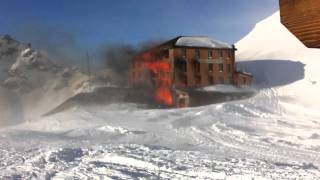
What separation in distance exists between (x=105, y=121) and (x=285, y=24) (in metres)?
27.7

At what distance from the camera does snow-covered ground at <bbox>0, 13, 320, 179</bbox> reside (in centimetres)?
1265

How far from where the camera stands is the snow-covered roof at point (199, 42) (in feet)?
163

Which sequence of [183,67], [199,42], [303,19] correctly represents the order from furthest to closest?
[199,42], [183,67], [303,19]

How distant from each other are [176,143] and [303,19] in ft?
62.4

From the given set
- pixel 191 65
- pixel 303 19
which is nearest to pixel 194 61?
pixel 191 65

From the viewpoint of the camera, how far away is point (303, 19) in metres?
1.49

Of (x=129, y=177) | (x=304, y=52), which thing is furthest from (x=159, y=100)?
(x=304, y=52)

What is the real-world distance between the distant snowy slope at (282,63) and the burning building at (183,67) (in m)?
7.18

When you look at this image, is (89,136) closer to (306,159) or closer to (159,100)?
(306,159)

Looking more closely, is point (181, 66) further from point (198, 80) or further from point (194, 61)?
point (198, 80)

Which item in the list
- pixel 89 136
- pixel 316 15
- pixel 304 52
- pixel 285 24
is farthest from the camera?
pixel 304 52

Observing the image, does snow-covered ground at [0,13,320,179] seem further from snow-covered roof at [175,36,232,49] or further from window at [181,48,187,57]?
window at [181,48,187,57]

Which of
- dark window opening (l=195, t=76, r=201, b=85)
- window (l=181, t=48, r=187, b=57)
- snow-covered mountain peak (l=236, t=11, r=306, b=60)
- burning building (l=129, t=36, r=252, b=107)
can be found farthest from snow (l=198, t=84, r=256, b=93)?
snow-covered mountain peak (l=236, t=11, r=306, b=60)

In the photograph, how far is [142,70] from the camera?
169 ft
